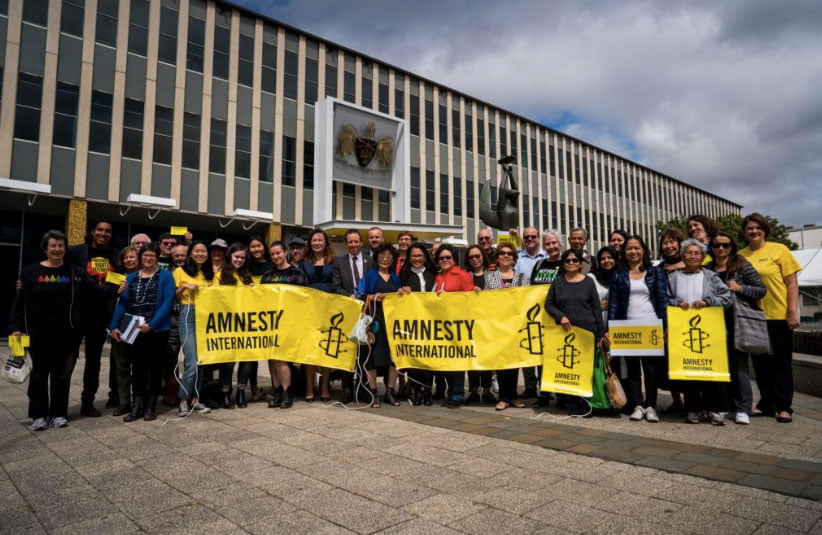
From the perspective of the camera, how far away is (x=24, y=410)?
20.8 feet

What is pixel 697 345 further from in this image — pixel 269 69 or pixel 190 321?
pixel 269 69

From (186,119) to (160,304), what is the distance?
18884 mm

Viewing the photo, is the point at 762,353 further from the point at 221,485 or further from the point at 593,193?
the point at 593,193

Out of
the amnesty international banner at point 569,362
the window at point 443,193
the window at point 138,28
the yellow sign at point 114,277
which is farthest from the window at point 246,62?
the amnesty international banner at point 569,362

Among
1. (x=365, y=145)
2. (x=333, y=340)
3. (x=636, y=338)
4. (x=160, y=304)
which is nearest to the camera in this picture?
(x=636, y=338)

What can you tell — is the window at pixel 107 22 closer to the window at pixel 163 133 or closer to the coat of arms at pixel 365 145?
the window at pixel 163 133

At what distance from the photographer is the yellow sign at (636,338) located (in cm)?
560

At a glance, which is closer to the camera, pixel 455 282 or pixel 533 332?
pixel 533 332

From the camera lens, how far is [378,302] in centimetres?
678

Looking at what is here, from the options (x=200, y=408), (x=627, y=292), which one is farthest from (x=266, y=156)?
(x=627, y=292)

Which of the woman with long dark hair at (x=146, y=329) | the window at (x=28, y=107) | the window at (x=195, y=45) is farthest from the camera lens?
the window at (x=195, y=45)

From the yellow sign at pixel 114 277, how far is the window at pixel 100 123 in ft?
55.1

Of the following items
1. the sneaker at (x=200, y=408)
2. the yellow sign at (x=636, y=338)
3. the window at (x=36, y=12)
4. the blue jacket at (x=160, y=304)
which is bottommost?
the sneaker at (x=200, y=408)

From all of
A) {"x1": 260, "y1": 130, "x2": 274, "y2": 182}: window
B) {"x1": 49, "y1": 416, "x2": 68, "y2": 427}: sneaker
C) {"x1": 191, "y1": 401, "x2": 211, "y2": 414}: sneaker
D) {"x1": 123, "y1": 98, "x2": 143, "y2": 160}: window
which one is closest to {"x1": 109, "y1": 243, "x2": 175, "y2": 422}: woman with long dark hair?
{"x1": 191, "y1": 401, "x2": 211, "y2": 414}: sneaker
